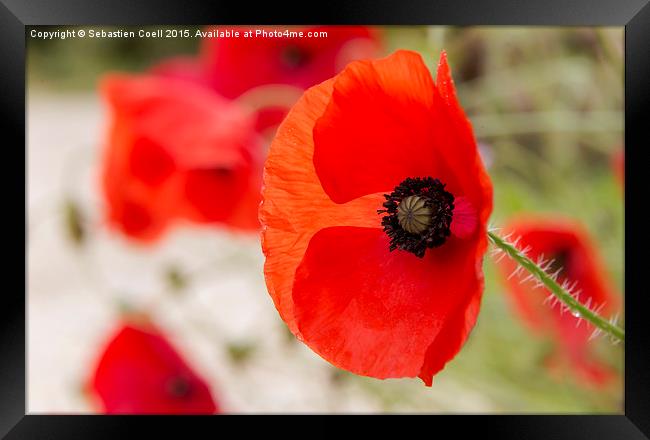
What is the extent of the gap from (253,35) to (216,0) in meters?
0.27

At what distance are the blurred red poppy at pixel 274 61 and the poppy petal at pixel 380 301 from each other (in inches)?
18.7

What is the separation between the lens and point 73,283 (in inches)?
73.5

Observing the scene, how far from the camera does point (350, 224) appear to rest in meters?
0.48

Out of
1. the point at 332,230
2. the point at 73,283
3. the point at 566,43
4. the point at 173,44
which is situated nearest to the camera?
the point at 332,230

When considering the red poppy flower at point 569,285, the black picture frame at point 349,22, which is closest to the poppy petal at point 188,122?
the black picture frame at point 349,22

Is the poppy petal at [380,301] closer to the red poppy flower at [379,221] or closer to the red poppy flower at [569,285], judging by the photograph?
the red poppy flower at [379,221]

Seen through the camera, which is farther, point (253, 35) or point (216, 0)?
point (253, 35)

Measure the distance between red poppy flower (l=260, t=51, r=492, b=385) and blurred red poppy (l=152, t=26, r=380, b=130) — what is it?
1.50ft

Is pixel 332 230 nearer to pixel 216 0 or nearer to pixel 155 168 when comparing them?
pixel 216 0

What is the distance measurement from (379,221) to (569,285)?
547mm

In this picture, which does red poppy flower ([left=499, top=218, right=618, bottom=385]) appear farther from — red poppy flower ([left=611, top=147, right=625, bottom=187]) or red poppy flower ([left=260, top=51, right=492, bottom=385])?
red poppy flower ([left=260, top=51, right=492, bottom=385])

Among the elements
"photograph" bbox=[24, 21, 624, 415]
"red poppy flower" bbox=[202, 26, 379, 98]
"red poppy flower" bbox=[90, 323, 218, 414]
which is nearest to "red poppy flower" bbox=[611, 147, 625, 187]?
"photograph" bbox=[24, 21, 624, 415]

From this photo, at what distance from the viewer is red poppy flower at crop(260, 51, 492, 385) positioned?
402 mm

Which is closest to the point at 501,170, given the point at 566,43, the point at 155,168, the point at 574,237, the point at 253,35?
the point at 566,43
